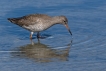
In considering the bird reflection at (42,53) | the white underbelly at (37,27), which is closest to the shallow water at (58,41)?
the bird reflection at (42,53)

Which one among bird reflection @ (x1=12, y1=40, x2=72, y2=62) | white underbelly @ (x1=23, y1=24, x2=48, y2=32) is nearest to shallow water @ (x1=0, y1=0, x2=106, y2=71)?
bird reflection @ (x1=12, y1=40, x2=72, y2=62)

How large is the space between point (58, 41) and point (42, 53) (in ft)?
3.39

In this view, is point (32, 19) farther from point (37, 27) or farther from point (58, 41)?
point (58, 41)

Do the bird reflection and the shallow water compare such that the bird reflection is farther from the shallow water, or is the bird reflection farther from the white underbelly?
the white underbelly

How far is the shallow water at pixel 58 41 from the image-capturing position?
9.55 meters

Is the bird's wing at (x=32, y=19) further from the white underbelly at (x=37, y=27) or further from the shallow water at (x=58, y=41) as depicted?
the shallow water at (x=58, y=41)

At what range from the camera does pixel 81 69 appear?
9203 mm

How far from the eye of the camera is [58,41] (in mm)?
11375

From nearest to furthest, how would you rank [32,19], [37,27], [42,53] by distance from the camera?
1. [42,53]
2. [37,27]
3. [32,19]

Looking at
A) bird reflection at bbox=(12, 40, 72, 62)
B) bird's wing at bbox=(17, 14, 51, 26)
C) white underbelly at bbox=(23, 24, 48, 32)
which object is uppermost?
bird's wing at bbox=(17, 14, 51, 26)

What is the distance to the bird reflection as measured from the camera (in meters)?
10.0

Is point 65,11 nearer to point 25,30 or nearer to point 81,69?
point 25,30

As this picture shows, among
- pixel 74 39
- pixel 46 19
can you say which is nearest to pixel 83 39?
pixel 74 39

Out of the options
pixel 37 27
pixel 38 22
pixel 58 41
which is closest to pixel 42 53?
pixel 58 41
